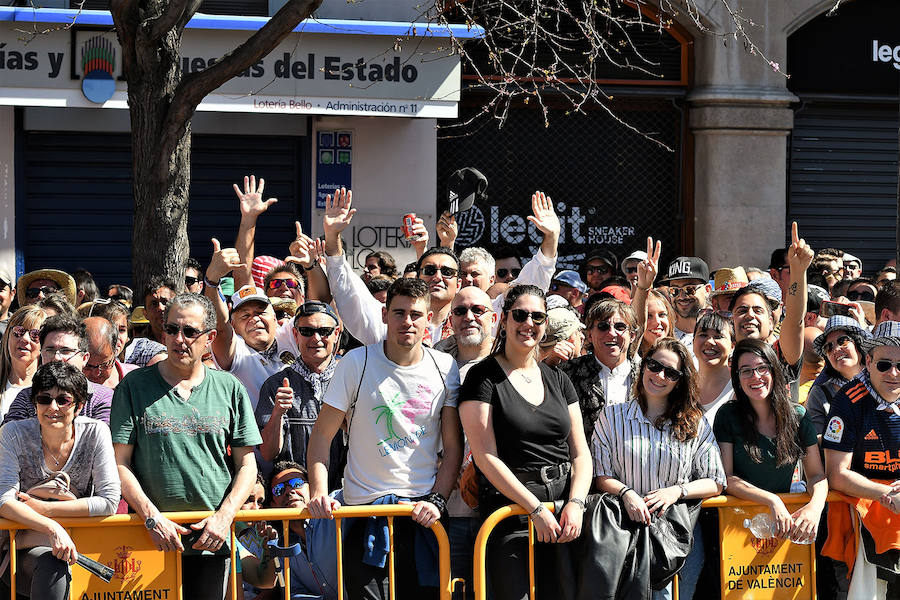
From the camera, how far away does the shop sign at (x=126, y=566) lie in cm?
540

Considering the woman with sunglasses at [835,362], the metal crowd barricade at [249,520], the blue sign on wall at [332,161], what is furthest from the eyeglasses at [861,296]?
the blue sign on wall at [332,161]

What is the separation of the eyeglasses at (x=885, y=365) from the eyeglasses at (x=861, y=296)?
12.0 ft

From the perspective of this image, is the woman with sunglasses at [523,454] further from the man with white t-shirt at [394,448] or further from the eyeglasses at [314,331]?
the eyeglasses at [314,331]

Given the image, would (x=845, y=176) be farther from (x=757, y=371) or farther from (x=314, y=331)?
(x=314, y=331)

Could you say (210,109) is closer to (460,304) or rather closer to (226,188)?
(226,188)

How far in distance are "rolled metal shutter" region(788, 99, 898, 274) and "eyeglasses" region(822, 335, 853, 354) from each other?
7.79m

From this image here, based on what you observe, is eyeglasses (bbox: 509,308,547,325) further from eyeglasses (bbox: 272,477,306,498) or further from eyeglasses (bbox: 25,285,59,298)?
eyeglasses (bbox: 25,285,59,298)

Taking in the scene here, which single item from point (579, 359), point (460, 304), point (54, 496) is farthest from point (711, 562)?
point (54, 496)

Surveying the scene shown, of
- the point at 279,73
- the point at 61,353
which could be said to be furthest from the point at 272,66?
the point at 61,353

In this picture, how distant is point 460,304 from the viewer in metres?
6.35

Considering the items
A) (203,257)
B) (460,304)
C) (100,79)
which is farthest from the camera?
(203,257)

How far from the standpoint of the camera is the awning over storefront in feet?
37.9

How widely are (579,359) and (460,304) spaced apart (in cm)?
73

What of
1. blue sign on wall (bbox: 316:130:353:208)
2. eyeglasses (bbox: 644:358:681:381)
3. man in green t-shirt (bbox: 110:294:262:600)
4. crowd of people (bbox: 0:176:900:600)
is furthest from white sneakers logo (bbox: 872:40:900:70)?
man in green t-shirt (bbox: 110:294:262:600)
